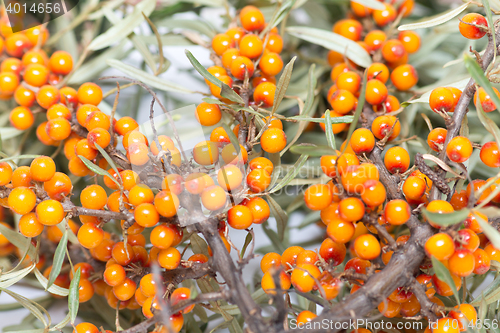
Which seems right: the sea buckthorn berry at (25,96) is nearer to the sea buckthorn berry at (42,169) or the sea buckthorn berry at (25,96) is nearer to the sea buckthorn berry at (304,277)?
the sea buckthorn berry at (42,169)

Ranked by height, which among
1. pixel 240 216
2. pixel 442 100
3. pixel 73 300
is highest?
pixel 442 100

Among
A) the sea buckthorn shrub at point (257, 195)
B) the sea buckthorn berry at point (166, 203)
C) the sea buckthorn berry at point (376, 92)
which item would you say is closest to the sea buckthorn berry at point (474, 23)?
the sea buckthorn shrub at point (257, 195)

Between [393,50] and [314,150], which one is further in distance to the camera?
[393,50]

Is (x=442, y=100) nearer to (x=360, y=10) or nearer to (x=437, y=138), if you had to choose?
(x=437, y=138)

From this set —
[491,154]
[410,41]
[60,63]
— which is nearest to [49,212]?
[60,63]

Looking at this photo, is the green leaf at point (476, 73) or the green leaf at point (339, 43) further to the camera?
the green leaf at point (339, 43)

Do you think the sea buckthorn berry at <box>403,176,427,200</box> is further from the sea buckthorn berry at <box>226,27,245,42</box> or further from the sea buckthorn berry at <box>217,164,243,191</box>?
the sea buckthorn berry at <box>226,27,245,42</box>

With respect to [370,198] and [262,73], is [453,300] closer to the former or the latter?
[370,198]
